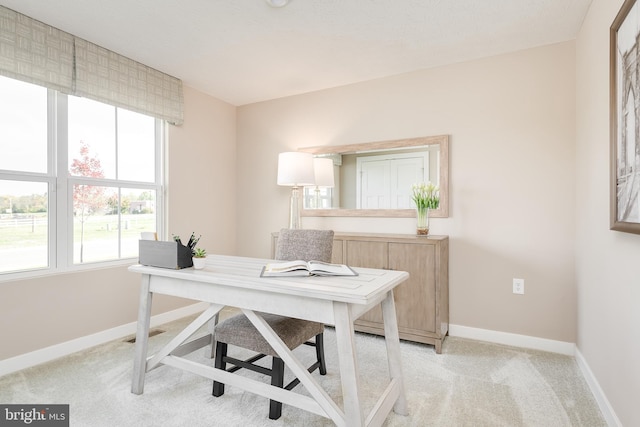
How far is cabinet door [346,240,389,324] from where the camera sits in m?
2.79

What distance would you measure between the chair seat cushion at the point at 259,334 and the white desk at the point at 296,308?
15 centimetres

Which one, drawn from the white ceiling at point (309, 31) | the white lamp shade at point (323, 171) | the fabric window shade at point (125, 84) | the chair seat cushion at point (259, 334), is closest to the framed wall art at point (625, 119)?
the white ceiling at point (309, 31)

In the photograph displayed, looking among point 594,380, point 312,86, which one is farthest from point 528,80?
point 594,380

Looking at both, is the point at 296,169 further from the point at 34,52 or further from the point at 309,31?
the point at 34,52

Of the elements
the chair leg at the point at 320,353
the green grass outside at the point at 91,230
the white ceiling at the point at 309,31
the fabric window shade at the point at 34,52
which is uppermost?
the white ceiling at the point at 309,31

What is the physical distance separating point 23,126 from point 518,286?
3851mm

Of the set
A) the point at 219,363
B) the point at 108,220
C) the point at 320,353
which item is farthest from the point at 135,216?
the point at 320,353

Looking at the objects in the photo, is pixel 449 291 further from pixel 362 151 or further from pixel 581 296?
pixel 362 151

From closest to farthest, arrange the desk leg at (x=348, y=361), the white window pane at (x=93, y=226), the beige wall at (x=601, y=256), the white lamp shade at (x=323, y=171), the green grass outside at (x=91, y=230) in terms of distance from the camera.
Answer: the desk leg at (x=348, y=361) < the beige wall at (x=601, y=256) < the green grass outside at (x=91, y=230) < the white window pane at (x=93, y=226) < the white lamp shade at (x=323, y=171)

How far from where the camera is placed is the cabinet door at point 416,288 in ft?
8.55

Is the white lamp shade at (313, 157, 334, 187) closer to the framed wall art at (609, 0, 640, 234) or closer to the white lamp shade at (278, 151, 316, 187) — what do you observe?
the white lamp shade at (278, 151, 316, 187)

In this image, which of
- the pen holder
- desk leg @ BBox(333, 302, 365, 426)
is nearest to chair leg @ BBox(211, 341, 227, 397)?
the pen holder

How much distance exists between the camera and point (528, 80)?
2.63m

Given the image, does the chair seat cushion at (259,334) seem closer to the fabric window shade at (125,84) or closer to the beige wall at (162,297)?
the beige wall at (162,297)
